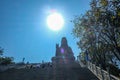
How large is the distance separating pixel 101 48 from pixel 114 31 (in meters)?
4.70

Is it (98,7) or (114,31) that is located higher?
(98,7)

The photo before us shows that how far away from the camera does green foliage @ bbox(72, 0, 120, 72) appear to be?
22.0 metres

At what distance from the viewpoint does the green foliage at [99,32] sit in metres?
22.0

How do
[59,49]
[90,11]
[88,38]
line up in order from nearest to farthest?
[90,11] → [88,38] → [59,49]

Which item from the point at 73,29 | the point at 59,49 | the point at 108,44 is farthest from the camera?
the point at 59,49

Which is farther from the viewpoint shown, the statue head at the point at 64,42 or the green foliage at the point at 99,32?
the statue head at the point at 64,42

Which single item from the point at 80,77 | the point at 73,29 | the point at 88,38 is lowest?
the point at 80,77

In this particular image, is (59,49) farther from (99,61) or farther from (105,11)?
(105,11)

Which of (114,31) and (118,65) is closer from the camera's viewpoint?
(114,31)

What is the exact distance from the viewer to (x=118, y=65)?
32.1 meters

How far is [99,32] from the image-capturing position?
25.0 m

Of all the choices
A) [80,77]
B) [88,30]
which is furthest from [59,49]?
[80,77]

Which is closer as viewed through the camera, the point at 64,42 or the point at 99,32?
the point at 99,32

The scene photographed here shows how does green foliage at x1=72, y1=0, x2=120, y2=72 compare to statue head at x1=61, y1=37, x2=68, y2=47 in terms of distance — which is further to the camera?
statue head at x1=61, y1=37, x2=68, y2=47
